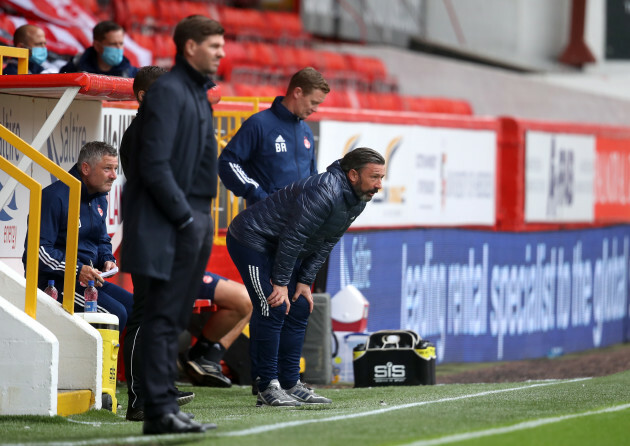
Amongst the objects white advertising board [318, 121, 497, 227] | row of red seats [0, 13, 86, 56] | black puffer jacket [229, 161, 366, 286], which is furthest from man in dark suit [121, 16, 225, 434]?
row of red seats [0, 13, 86, 56]

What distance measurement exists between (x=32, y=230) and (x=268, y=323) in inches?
58.9

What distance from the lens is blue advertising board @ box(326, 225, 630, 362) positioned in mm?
11766

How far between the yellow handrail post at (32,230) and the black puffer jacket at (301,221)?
1.24 meters

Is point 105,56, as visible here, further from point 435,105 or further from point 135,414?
point 435,105

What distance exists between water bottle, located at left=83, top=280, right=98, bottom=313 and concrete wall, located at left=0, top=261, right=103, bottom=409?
0.28 m

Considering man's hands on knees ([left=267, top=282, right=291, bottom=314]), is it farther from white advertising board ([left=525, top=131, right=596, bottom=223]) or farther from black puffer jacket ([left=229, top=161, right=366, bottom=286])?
white advertising board ([left=525, top=131, right=596, bottom=223])

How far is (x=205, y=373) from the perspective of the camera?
8.83m

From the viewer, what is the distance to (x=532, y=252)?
13992mm

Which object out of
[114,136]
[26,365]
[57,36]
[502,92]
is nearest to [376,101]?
[502,92]

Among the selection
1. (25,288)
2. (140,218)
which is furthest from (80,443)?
(25,288)

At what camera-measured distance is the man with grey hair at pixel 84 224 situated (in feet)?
23.4

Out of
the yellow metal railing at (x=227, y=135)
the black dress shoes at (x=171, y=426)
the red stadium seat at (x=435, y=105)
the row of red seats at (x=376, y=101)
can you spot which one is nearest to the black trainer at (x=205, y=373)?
the yellow metal railing at (x=227, y=135)

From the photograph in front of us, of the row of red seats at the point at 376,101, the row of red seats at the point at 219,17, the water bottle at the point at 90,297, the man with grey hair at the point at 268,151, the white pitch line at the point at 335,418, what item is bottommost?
the white pitch line at the point at 335,418

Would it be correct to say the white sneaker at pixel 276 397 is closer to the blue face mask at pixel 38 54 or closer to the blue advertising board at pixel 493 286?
the blue face mask at pixel 38 54
